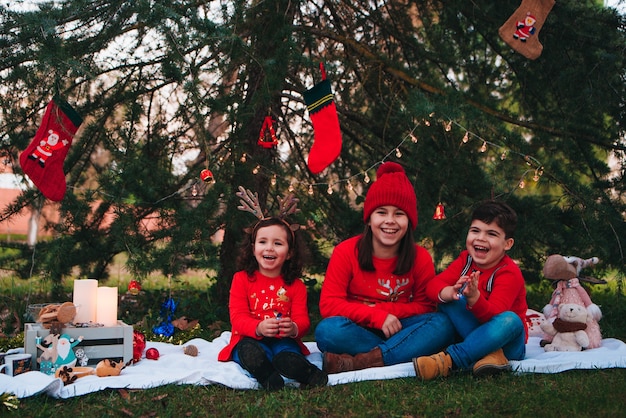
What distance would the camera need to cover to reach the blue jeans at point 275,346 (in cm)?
333

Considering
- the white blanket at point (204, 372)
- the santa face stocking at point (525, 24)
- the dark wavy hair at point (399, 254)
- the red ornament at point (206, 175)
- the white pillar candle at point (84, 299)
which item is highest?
the santa face stocking at point (525, 24)

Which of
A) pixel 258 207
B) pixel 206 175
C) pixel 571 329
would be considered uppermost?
pixel 206 175

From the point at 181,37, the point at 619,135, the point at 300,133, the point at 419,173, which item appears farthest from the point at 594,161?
the point at 181,37

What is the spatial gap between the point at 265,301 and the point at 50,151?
178 cm

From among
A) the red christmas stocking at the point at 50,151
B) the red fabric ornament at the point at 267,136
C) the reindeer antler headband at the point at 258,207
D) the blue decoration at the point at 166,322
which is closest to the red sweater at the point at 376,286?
the reindeer antler headband at the point at 258,207

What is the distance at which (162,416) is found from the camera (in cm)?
263

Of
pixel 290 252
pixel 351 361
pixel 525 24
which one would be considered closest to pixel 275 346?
pixel 351 361

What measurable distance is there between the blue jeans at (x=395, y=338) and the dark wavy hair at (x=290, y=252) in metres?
0.35

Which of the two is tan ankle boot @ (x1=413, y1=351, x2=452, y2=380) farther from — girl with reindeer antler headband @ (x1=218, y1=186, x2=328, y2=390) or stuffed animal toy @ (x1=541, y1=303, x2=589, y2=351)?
stuffed animal toy @ (x1=541, y1=303, x2=589, y2=351)

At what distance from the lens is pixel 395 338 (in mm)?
3354

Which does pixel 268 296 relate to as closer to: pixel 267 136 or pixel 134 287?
pixel 134 287


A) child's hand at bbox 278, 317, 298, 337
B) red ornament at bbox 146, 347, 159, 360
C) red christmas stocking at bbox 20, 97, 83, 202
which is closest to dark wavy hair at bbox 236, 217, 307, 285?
child's hand at bbox 278, 317, 298, 337

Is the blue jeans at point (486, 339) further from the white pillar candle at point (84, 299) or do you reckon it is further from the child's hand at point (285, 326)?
the white pillar candle at point (84, 299)

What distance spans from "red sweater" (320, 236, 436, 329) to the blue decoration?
1171mm
